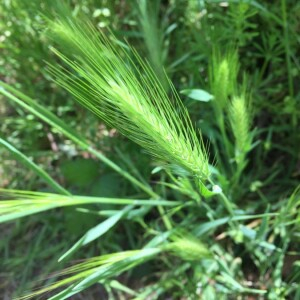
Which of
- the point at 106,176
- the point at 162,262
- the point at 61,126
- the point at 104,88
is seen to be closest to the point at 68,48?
the point at 61,126

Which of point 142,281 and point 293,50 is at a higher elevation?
point 293,50

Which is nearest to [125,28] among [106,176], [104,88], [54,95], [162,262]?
[54,95]

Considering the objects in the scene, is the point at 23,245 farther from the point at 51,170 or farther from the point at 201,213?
the point at 201,213

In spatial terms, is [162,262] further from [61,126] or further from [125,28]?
[125,28]

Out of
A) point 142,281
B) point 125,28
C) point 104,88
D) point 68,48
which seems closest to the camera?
point 104,88

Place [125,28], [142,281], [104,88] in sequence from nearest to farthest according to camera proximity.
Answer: [104,88], [142,281], [125,28]

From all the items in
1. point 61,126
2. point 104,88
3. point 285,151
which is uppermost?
point 104,88

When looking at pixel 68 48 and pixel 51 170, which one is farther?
pixel 51 170
